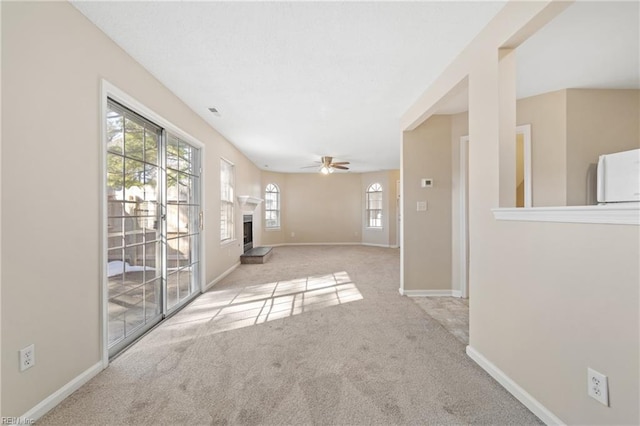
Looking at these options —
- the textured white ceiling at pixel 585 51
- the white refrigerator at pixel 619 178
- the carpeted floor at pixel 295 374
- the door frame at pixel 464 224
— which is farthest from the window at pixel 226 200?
the white refrigerator at pixel 619 178

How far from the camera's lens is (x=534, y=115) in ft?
9.80

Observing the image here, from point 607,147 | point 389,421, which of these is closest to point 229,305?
point 389,421

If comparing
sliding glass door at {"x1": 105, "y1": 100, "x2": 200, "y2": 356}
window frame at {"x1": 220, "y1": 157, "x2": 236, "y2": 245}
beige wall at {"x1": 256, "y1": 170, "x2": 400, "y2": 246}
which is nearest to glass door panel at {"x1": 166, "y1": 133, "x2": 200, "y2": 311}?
sliding glass door at {"x1": 105, "y1": 100, "x2": 200, "y2": 356}

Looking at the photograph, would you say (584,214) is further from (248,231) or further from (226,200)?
(248,231)

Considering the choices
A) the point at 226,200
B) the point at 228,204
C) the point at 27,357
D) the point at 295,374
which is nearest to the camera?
the point at 27,357

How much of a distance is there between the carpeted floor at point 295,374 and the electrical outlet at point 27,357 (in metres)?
0.32

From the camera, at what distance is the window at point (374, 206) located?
9297 mm

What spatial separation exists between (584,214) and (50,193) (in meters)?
2.80

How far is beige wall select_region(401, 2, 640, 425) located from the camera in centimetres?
112

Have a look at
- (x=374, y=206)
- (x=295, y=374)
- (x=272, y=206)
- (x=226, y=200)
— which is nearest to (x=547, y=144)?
(x=295, y=374)

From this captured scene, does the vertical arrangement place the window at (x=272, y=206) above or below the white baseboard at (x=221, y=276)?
above

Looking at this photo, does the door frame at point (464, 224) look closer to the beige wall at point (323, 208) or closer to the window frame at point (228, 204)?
the window frame at point (228, 204)

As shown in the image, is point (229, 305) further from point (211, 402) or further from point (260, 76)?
point (260, 76)

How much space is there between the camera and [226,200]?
526cm
